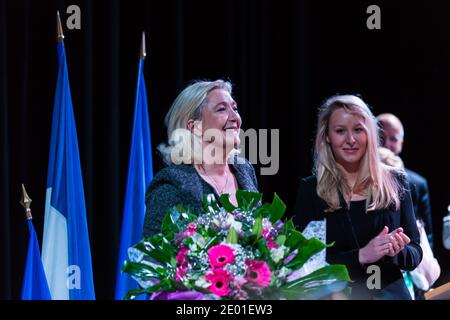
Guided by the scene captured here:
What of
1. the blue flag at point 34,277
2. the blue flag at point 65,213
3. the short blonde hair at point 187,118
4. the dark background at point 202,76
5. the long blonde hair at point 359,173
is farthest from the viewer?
the dark background at point 202,76

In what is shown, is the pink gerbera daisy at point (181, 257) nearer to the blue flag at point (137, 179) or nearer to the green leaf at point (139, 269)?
the green leaf at point (139, 269)

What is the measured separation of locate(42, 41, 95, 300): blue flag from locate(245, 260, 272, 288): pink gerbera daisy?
1.86 metres

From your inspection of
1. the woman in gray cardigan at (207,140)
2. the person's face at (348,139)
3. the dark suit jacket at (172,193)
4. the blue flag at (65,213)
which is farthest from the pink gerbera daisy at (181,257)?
the blue flag at (65,213)

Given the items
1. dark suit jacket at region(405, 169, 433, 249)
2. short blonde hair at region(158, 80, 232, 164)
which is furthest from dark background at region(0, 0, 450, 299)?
short blonde hair at region(158, 80, 232, 164)

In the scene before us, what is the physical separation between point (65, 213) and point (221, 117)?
1.15 metres

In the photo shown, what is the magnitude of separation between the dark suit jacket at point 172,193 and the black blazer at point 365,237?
0.37m

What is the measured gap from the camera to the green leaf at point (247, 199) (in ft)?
7.29

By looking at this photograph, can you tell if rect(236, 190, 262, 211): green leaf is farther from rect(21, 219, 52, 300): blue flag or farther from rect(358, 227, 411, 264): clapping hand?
rect(21, 219, 52, 300): blue flag

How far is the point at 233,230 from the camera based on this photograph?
2.07m

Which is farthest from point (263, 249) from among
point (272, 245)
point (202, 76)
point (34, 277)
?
point (202, 76)

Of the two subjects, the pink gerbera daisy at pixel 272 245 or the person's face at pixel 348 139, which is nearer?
the pink gerbera daisy at pixel 272 245

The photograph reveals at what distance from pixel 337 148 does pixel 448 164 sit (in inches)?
126

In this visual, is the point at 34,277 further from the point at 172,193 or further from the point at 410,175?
the point at 410,175
